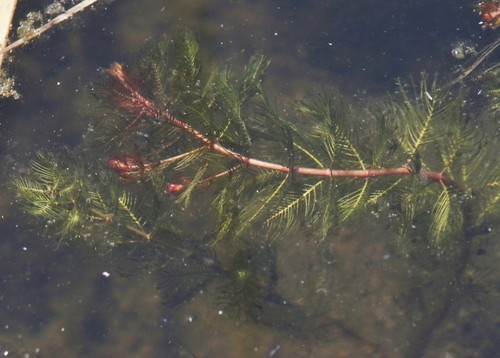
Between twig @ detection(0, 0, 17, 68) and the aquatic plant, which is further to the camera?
twig @ detection(0, 0, 17, 68)

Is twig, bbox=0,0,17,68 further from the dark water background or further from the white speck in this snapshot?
the white speck

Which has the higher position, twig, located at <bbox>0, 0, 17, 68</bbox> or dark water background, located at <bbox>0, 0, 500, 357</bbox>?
twig, located at <bbox>0, 0, 17, 68</bbox>

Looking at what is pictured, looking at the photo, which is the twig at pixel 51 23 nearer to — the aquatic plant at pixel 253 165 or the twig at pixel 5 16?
the twig at pixel 5 16

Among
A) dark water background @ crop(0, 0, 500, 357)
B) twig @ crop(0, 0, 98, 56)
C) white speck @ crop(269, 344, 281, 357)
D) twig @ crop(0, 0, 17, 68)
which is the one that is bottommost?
white speck @ crop(269, 344, 281, 357)

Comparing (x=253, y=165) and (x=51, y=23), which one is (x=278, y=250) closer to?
(x=253, y=165)

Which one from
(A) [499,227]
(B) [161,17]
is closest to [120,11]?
(B) [161,17]

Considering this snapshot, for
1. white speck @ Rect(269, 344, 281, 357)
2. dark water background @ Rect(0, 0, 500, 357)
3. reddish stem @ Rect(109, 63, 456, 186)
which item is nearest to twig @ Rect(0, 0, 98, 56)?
dark water background @ Rect(0, 0, 500, 357)

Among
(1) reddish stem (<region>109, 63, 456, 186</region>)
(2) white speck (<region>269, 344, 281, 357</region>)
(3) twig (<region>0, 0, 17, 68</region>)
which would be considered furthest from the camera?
(3) twig (<region>0, 0, 17, 68</region>)
